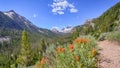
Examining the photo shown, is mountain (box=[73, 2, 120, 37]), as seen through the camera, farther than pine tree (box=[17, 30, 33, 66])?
No

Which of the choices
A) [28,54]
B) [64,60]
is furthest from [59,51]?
[28,54]

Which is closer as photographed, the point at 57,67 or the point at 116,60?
the point at 57,67

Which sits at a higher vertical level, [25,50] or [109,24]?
[109,24]

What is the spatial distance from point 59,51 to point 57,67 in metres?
0.49

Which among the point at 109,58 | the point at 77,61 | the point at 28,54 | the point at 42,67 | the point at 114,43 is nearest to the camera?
the point at 77,61

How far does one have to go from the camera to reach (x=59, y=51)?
24.4ft

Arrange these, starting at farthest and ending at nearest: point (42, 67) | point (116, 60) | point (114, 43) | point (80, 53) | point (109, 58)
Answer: point (114, 43) < point (109, 58) < point (116, 60) < point (42, 67) < point (80, 53)

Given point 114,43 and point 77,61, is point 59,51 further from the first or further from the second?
point 114,43

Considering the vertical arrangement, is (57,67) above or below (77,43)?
below

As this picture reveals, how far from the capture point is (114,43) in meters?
17.9

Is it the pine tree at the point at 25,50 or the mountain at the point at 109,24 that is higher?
the mountain at the point at 109,24

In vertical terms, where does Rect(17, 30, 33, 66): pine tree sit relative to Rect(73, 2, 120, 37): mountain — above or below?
below

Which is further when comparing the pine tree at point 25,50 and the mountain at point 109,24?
the pine tree at point 25,50

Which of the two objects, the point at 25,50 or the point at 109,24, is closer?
the point at 25,50
